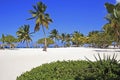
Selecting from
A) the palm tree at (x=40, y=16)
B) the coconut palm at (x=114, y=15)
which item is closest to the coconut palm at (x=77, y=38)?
the palm tree at (x=40, y=16)

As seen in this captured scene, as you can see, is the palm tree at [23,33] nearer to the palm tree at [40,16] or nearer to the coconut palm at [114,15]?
the palm tree at [40,16]

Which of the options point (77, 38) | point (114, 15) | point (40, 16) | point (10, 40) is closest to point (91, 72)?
point (114, 15)

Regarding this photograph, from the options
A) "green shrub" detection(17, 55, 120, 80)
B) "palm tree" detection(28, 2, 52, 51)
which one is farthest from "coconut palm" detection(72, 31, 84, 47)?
"green shrub" detection(17, 55, 120, 80)

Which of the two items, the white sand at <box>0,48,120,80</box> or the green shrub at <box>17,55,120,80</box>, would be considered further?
the white sand at <box>0,48,120,80</box>

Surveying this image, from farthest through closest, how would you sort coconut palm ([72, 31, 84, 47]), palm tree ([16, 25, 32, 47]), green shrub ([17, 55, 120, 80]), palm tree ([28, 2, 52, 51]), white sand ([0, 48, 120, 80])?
coconut palm ([72, 31, 84, 47]), palm tree ([16, 25, 32, 47]), palm tree ([28, 2, 52, 51]), white sand ([0, 48, 120, 80]), green shrub ([17, 55, 120, 80])

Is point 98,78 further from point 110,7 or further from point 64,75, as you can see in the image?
point 110,7

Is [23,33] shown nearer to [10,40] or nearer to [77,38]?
[10,40]

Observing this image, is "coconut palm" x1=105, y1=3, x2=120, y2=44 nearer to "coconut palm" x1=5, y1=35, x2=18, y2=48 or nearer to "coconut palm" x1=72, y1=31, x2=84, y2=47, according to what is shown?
"coconut palm" x1=5, y1=35, x2=18, y2=48

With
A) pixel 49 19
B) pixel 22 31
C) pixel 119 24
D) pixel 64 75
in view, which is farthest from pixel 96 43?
pixel 64 75

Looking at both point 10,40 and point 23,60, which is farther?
point 10,40

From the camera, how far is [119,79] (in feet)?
23.7

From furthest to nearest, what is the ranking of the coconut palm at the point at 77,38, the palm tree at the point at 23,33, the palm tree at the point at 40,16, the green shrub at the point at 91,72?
the coconut palm at the point at 77,38 → the palm tree at the point at 23,33 → the palm tree at the point at 40,16 → the green shrub at the point at 91,72

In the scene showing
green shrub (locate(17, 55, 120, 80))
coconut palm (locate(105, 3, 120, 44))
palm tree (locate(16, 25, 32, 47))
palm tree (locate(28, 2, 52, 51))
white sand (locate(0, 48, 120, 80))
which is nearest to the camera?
green shrub (locate(17, 55, 120, 80))

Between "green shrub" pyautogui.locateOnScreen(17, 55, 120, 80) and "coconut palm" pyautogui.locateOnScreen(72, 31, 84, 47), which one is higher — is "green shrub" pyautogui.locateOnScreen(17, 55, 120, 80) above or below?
below
